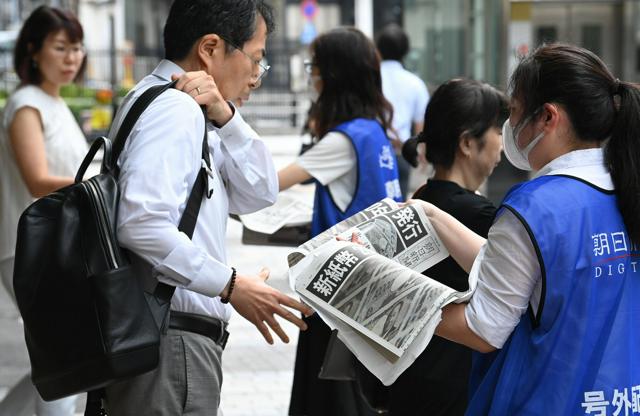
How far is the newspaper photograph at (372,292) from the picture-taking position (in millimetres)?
2270

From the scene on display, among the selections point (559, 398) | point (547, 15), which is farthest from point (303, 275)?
point (547, 15)

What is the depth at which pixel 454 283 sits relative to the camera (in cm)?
319

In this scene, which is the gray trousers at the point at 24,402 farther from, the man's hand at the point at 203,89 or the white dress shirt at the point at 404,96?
the white dress shirt at the point at 404,96

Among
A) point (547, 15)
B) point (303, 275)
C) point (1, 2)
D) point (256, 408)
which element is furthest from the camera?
point (1, 2)

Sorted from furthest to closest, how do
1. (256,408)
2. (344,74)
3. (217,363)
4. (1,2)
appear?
(1,2)
(256,408)
(344,74)
(217,363)

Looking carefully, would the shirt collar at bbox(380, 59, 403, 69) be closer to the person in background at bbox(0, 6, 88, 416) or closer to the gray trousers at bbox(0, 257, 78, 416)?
the person in background at bbox(0, 6, 88, 416)

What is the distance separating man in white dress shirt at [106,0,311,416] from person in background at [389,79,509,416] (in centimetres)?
60

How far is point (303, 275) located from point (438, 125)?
1.20m

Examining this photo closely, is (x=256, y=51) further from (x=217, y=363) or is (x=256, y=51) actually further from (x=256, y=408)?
(x=256, y=408)

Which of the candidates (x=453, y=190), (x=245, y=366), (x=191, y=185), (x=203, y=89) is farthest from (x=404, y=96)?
Answer: (x=191, y=185)

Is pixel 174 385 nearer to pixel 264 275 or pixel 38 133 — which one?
pixel 264 275

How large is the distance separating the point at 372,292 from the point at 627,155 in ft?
2.05

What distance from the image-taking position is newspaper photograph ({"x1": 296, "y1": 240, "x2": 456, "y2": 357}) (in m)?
2.27

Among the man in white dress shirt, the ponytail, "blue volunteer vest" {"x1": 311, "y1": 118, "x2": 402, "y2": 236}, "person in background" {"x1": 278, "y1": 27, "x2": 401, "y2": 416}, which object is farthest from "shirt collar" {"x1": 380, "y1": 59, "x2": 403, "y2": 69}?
the ponytail
